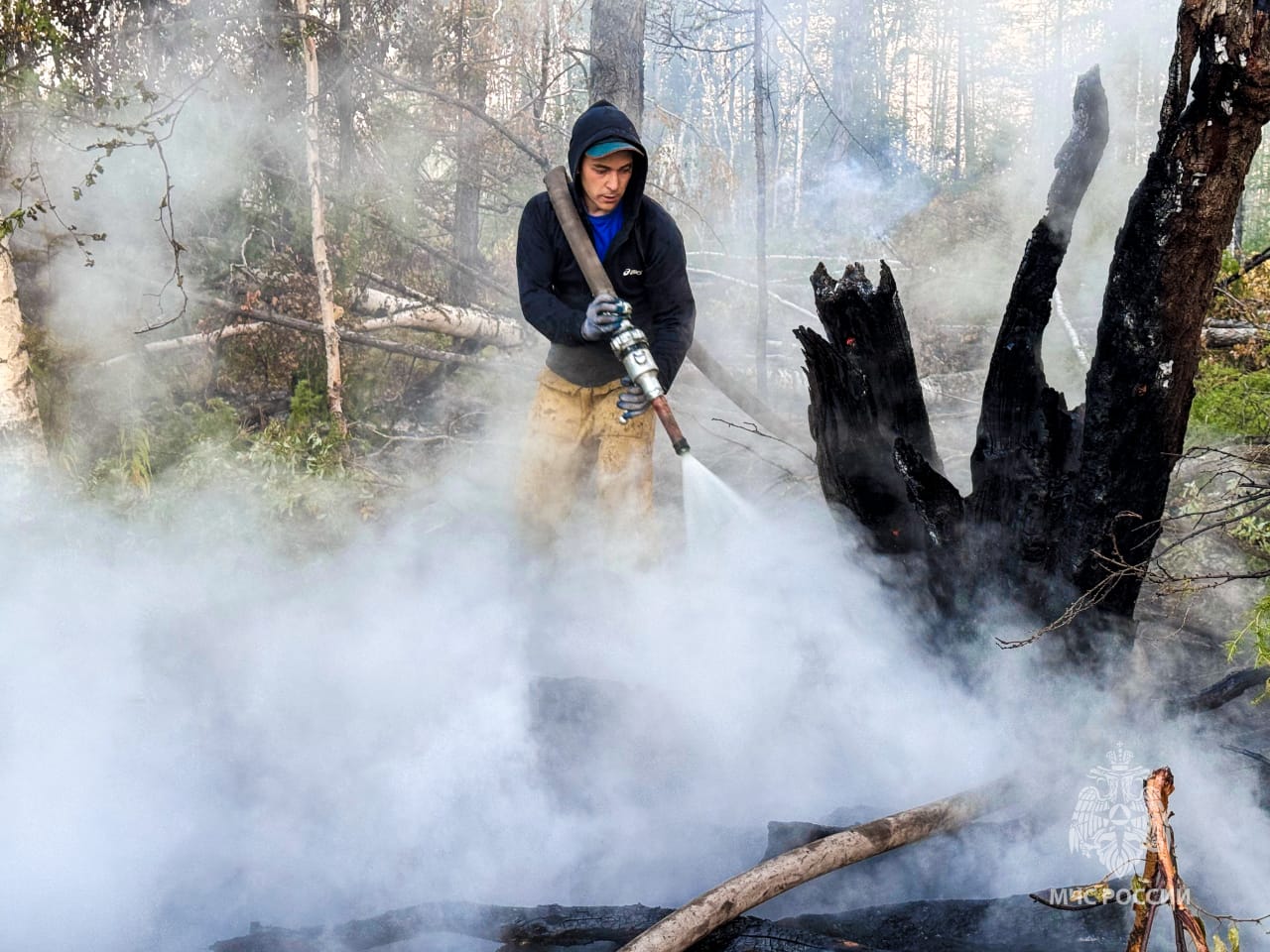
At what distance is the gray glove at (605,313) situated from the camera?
3.84 m

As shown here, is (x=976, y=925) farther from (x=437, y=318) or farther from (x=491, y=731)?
(x=437, y=318)

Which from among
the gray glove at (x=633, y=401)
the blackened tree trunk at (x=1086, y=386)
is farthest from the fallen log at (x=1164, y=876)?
the gray glove at (x=633, y=401)

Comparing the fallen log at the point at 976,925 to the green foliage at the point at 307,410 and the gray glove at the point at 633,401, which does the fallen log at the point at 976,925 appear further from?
the green foliage at the point at 307,410

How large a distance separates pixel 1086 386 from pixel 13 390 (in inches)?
214

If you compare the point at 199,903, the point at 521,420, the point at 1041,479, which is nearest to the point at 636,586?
the point at 1041,479

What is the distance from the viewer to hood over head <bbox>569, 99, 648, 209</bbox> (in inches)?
151

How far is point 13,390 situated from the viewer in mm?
5500

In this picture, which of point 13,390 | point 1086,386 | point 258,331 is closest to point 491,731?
point 1086,386

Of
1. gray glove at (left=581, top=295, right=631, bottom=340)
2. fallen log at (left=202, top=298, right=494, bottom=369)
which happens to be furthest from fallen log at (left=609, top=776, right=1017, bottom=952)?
fallen log at (left=202, top=298, right=494, bottom=369)

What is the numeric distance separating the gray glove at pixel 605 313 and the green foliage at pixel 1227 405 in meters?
3.30

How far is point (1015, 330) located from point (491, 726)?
2425mm

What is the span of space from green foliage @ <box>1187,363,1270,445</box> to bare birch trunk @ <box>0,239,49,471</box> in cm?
640

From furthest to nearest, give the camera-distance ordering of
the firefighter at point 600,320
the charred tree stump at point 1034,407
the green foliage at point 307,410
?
the green foliage at point 307,410 < the firefighter at point 600,320 < the charred tree stump at point 1034,407

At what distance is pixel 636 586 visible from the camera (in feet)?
15.1
